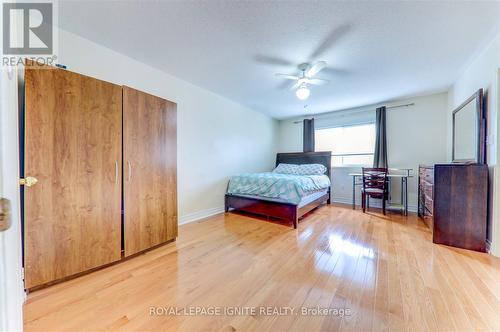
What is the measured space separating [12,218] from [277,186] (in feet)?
9.42

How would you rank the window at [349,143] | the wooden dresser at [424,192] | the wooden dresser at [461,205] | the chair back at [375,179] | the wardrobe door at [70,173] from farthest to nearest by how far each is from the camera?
the window at [349,143]
the chair back at [375,179]
the wooden dresser at [424,192]
the wooden dresser at [461,205]
the wardrobe door at [70,173]

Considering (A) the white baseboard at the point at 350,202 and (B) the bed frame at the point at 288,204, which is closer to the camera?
(B) the bed frame at the point at 288,204

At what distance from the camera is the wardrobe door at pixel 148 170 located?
6.52 feet

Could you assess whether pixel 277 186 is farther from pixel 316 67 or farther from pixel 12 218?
pixel 12 218

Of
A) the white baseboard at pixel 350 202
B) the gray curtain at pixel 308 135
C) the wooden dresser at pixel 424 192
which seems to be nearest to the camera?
the wooden dresser at pixel 424 192

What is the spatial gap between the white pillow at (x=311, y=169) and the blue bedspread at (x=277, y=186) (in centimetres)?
52

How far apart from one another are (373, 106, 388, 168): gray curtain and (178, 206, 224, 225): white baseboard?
11.5ft

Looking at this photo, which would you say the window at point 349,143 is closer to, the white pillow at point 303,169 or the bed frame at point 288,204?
the bed frame at point 288,204

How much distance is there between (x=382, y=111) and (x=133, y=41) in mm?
4599

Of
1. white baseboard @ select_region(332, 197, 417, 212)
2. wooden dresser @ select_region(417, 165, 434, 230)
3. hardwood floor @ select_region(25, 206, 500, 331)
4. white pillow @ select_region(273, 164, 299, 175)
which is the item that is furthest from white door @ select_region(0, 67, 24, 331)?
white baseboard @ select_region(332, 197, 417, 212)

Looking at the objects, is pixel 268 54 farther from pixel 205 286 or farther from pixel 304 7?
pixel 205 286

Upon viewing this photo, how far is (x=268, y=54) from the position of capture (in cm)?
236

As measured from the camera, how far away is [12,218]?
548 mm

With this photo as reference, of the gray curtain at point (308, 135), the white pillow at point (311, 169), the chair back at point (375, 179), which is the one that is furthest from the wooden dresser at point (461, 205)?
the gray curtain at point (308, 135)
